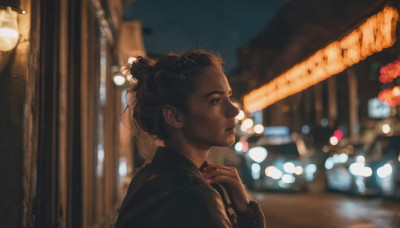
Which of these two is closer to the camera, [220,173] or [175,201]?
[175,201]

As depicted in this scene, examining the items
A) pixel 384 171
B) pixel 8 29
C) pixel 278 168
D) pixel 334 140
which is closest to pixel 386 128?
pixel 334 140

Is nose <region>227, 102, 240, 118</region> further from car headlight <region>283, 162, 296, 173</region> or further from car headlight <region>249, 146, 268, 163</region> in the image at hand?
car headlight <region>249, 146, 268, 163</region>

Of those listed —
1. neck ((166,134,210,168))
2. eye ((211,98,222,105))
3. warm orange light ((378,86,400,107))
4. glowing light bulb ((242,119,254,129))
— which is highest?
warm orange light ((378,86,400,107))

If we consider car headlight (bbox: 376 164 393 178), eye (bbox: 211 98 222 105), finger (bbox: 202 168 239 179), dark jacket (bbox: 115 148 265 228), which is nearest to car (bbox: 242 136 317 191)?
car headlight (bbox: 376 164 393 178)

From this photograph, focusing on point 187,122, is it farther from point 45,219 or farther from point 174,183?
point 45,219

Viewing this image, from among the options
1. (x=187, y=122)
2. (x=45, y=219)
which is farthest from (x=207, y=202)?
(x=45, y=219)

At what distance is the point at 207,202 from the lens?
5.03ft

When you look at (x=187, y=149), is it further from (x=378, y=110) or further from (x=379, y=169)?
(x=378, y=110)

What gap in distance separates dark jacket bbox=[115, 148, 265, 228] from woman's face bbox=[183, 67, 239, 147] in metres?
0.18

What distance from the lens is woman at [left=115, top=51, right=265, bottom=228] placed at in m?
1.72

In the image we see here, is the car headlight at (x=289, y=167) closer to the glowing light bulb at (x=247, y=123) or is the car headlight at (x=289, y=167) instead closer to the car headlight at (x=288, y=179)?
the car headlight at (x=288, y=179)

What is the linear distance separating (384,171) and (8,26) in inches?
474

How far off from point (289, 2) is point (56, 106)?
52426 mm

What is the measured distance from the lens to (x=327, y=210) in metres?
11.6
